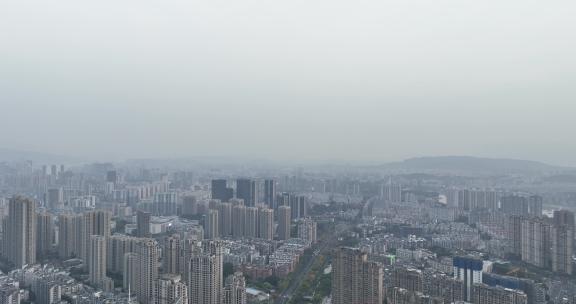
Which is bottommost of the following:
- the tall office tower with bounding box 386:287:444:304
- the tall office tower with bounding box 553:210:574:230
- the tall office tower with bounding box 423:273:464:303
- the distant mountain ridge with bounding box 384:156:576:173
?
the tall office tower with bounding box 423:273:464:303

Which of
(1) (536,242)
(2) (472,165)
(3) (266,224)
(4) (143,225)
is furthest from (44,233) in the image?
(2) (472,165)

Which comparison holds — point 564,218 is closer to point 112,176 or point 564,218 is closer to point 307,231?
point 307,231

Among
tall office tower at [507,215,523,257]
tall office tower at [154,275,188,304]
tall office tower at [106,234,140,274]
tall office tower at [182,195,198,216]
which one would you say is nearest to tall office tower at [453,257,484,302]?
tall office tower at [507,215,523,257]

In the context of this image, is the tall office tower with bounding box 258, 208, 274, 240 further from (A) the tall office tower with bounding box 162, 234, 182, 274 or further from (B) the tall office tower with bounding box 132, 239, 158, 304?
(B) the tall office tower with bounding box 132, 239, 158, 304

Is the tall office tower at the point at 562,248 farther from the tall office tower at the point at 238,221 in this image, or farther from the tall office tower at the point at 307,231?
the tall office tower at the point at 238,221

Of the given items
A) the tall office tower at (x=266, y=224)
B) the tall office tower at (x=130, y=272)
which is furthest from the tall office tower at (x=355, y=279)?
the tall office tower at (x=266, y=224)

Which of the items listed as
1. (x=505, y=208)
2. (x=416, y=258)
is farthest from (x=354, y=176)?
(x=416, y=258)

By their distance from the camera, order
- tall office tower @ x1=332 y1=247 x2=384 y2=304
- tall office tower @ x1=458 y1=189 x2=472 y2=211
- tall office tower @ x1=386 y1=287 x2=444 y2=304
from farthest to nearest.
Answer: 1. tall office tower @ x1=458 y1=189 x2=472 y2=211
2. tall office tower @ x1=332 y1=247 x2=384 y2=304
3. tall office tower @ x1=386 y1=287 x2=444 y2=304

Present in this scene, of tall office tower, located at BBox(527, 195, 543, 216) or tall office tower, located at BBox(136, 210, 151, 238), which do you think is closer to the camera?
tall office tower, located at BBox(527, 195, 543, 216)
